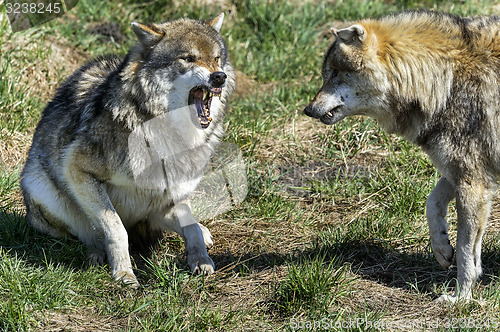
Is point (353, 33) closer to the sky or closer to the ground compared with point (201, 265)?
closer to the sky

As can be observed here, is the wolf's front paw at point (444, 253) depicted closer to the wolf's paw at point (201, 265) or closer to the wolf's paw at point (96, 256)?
the wolf's paw at point (201, 265)

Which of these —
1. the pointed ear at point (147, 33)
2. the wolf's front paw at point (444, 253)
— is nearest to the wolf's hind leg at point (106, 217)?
the pointed ear at point (147, 33)

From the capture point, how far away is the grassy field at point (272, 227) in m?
3.99

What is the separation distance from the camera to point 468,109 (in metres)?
4.07

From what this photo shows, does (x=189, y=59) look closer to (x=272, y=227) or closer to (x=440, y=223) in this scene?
(x=272, y=227)

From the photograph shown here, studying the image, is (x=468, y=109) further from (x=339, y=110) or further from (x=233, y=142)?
(x=233, y=142)

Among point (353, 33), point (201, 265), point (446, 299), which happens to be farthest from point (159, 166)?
point (446, 299)

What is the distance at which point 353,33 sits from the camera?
4.09 m

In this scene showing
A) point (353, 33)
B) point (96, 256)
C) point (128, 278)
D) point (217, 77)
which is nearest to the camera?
point (353, 33)

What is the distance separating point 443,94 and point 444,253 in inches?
43.9

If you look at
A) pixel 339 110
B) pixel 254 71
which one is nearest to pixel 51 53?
pixel 254 71

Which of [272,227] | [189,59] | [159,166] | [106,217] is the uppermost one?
[189,59]

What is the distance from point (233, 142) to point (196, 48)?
2.04 m

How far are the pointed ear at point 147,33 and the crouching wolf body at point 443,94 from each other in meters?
1.27
